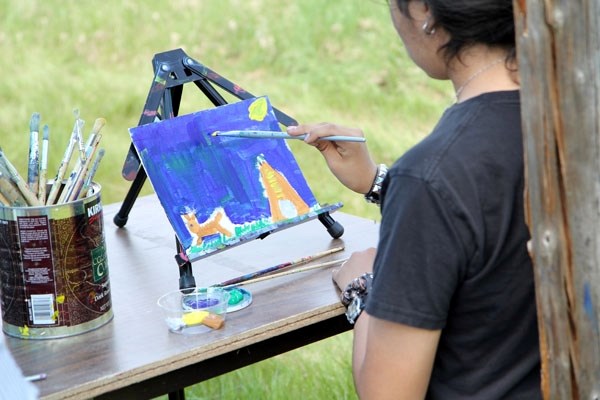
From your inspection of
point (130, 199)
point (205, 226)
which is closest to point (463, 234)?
point (205, 226)

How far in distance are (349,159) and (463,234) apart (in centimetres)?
63

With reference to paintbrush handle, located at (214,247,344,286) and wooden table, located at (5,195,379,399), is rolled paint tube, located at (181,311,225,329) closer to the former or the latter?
wooden table, located at (5,195,379,399)

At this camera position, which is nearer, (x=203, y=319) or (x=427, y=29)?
(x=427, y=29)

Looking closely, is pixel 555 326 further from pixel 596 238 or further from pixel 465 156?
pixel 465 156

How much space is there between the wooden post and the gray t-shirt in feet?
0.45

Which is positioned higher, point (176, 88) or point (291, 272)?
point (176, 88)

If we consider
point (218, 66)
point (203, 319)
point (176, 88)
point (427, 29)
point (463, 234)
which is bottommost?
point (218, 66)

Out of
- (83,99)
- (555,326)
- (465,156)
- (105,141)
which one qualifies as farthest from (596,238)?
(83,99)

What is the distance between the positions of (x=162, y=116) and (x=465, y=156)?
88 centimetres

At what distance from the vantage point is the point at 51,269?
64.6 inches

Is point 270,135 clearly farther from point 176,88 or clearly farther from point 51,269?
point 51,269

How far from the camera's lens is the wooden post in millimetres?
1149

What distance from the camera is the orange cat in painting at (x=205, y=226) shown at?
1964mm

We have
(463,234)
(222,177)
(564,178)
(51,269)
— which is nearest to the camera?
(564,178)
